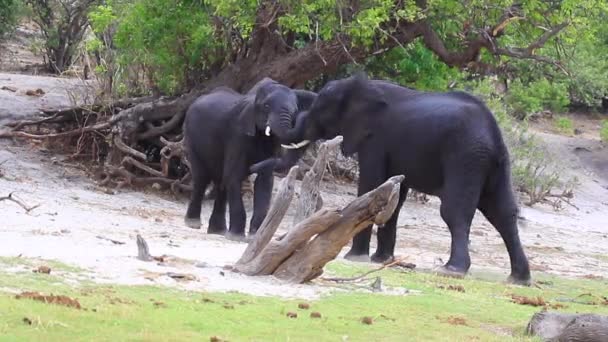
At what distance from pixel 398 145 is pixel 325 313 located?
5.84 meters

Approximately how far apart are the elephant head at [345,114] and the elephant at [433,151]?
0.01 meters

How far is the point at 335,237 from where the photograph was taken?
10.8m

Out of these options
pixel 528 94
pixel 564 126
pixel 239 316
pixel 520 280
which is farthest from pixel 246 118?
pixel 564 126

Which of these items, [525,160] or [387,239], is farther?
[525,160]

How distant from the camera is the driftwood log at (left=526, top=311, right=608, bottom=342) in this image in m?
8.73

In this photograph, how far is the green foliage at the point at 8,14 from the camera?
2982cm

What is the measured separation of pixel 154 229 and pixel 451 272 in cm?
423

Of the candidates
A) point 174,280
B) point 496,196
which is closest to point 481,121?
point 496,196

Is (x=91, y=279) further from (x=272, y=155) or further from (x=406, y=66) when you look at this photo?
(x=406, y=66)

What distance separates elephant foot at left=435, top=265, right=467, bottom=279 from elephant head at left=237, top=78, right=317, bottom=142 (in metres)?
3.14

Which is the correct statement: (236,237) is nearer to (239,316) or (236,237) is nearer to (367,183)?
(367,183)

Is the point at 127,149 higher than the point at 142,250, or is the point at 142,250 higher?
the point at 142,250

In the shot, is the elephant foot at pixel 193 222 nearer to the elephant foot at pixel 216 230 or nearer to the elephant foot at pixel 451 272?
the elephant foot at pixel 216 230

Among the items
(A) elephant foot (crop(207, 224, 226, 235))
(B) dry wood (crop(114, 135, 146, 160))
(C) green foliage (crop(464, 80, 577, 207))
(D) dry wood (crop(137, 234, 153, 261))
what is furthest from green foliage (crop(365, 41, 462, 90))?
(D) dry wood (crop(137, 234, 153, 261))
